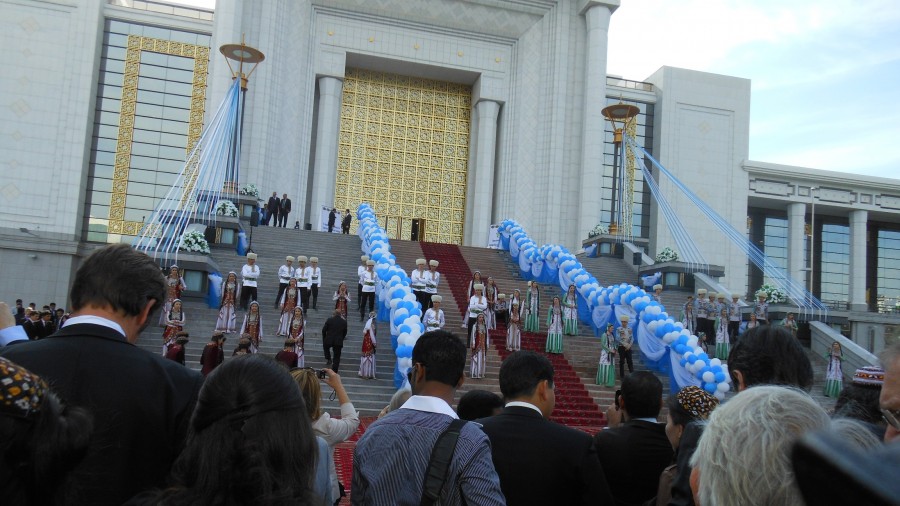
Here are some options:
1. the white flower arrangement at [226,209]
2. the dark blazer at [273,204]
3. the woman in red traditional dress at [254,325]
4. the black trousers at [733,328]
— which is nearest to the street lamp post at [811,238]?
the black trousers at [733,328]

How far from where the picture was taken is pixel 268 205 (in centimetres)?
2348

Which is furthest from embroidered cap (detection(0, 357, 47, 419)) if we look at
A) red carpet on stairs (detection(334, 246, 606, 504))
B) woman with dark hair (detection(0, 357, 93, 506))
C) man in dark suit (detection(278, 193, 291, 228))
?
man in dark suit (detection(278, 193, 291, 228))

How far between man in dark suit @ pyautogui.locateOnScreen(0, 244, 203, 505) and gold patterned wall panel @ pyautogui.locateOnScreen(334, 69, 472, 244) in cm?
2706

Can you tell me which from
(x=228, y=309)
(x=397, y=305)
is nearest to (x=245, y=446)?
(x=397, y=305)

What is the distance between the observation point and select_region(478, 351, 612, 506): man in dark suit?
300cm

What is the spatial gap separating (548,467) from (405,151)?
91.2 feet

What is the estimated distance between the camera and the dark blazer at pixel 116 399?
6.90ft

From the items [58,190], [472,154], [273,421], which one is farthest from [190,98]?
[273,421]

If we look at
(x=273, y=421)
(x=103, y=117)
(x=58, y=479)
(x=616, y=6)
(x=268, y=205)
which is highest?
(x=616, y=6)

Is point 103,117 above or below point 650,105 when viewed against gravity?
below

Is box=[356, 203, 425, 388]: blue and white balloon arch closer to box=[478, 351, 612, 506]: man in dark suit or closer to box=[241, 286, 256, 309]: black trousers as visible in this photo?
box=[241, 286, 256, 309]: black trousers

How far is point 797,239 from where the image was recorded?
32.3 meters

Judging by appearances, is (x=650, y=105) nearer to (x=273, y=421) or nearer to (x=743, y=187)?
(x=743, y=187)

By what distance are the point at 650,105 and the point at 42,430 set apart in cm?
3180
